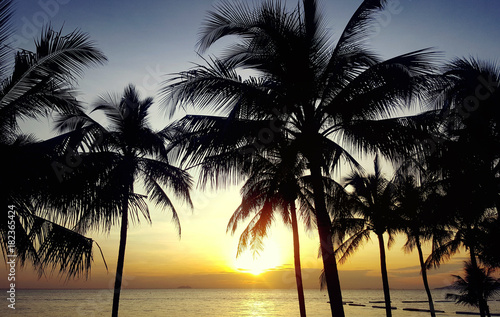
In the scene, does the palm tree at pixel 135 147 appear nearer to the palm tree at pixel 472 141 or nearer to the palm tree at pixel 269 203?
the palm tree at pixel 269 203

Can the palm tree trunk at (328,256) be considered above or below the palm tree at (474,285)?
above

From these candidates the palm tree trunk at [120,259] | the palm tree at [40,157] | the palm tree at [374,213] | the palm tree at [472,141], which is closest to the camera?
the palm tree at [40,157]

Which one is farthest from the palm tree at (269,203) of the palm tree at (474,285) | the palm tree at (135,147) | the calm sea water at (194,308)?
the calm sea water at (194,308)

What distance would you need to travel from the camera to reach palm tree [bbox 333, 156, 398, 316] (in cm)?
2088

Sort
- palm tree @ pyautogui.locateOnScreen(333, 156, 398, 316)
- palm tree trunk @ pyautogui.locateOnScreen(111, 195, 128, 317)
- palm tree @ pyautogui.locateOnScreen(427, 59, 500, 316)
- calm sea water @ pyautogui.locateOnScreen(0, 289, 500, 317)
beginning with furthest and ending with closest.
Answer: calm sea water @ pyautogui.locateOnScreen(0, 289, 500, 317)
palm tree @ pyautogui.locateOnScreen(333, 156, 398, 316)
palm tree trunk @ pyautogui.locateOnScreen(111, 195, 128, 317)
palm tree @ pyautogui.locateOnScreen(427, 59, 500, 316)

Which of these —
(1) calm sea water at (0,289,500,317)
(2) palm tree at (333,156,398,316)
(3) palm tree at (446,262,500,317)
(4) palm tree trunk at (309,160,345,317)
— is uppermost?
(2) palm tree at (333,156,398,316)

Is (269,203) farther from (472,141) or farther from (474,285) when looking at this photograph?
(474,285)

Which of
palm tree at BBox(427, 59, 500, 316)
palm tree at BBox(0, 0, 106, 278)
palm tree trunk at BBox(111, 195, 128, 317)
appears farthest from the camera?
palm tree trunk at BBox(111, 195, 128, 317)

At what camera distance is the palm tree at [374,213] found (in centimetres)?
2088

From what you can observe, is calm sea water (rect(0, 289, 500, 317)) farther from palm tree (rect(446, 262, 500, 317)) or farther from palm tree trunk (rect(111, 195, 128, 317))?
palm tree trunk (rect(111, 195, 128, 317))

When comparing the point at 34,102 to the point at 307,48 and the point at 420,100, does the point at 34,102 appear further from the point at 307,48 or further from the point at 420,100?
the point at 420,100

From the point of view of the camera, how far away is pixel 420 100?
25.4 ft

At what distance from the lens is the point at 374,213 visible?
21.0 meters

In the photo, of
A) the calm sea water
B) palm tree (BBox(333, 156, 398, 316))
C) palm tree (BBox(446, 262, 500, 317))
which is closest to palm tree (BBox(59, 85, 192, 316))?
palm tree (BBox(333, 156, 398, 316))
